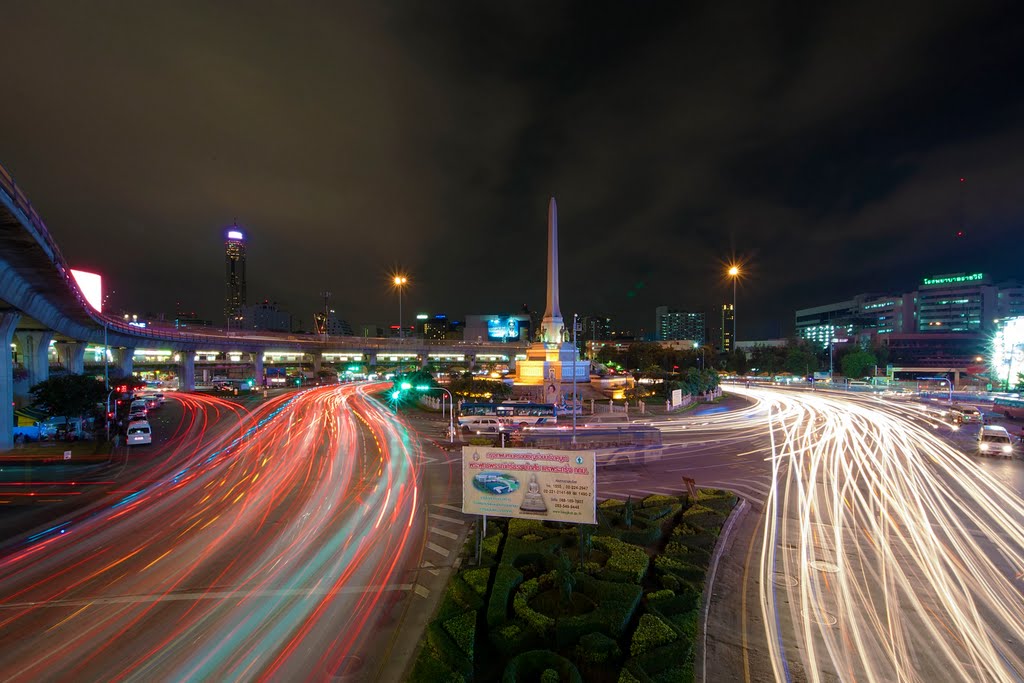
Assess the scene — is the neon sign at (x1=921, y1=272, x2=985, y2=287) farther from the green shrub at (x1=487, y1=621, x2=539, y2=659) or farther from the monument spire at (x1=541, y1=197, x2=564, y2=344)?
the green shrub at (x1=487, y1=621, x2=539, y2=659)

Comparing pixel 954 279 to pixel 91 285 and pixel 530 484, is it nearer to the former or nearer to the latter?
pixel 530 484

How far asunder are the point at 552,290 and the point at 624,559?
154 feet

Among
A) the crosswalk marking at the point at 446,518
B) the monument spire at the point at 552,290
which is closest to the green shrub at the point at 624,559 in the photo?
the crosswalk marking at the point at 446,518

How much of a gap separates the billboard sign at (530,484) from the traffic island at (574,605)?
3.32 ft

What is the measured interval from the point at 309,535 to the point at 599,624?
9403 mm

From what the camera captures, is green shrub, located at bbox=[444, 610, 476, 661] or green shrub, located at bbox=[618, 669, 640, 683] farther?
green shrub, located at bbox=[444, 610, 476, 661]

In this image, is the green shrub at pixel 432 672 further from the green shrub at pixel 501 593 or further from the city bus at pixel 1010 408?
the city bus at pixel 1010 408

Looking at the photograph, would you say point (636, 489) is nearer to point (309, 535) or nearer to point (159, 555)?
point (309, 535)

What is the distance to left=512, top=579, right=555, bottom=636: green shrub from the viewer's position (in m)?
8.60

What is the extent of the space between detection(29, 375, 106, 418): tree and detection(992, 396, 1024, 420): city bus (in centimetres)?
6802

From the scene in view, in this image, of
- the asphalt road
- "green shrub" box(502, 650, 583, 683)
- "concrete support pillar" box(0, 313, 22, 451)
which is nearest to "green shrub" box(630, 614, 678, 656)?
"green shrub" box(502, 650, 583, 683)

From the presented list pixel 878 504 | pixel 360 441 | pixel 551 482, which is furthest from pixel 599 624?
pixel 360 441

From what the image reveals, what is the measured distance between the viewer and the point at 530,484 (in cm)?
1125

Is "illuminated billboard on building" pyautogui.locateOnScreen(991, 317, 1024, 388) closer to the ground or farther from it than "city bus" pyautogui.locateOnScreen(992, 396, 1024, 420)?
farther from it
